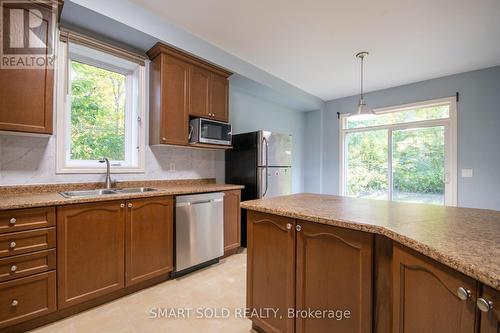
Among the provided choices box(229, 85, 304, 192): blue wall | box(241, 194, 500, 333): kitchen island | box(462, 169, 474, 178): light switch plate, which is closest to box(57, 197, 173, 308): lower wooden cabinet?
box(241, 194, 500, 333): kitchen island

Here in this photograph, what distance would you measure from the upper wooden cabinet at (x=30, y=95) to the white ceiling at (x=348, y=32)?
83 centimetres

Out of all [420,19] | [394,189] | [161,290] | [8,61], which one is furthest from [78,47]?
[394,189]

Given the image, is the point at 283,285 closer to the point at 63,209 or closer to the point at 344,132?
the point at 63,209

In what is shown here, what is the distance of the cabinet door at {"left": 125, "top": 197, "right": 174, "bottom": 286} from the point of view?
2.05 m

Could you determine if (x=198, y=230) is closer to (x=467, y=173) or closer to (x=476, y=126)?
(x=467, y=173)

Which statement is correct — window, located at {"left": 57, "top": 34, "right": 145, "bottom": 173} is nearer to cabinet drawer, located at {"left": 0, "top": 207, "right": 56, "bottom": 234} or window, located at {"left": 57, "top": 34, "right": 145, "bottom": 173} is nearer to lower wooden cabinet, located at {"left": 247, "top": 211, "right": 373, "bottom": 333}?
cabinet drawer, located at {"left": 0, "top": 207, "right": 56, "bottom": 234}

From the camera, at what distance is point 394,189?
4.18m

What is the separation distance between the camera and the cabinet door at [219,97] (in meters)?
2.97

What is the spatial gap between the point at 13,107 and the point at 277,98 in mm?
3453

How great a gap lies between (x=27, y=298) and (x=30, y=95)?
1447mm

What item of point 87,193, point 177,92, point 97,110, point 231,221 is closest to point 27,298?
point 87,193

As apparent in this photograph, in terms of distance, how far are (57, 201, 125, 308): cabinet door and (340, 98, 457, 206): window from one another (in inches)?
161

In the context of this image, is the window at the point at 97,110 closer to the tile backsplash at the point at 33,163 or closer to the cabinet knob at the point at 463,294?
the tile backsplash at the point at 33,163

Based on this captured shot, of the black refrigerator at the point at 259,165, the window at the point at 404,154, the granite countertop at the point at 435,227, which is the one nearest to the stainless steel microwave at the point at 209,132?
the black refrigerator at the point at 259,165
